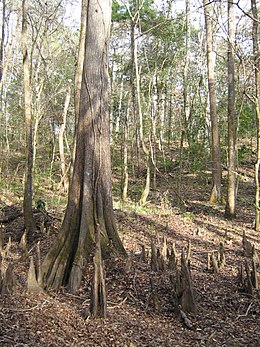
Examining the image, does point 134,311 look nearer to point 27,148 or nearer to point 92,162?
point 92,162

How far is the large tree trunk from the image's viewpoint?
5312 millimetres

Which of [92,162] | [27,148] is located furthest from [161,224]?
[92,162]

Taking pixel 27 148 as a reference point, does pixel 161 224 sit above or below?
below

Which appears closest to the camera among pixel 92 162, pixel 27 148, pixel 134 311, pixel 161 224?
pixel 134 311

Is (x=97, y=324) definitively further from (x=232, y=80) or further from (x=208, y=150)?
(x=208, y=150)

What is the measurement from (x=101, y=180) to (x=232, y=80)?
7.54 metres

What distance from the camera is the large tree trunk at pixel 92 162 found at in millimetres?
5312

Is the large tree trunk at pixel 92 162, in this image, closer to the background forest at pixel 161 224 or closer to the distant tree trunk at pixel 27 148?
the background forest at pixel 161 224

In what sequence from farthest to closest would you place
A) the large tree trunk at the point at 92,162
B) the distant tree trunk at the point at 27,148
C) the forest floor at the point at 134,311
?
the distant tree trunk at the point at 27,148 < the large tree trunk at the point at 92,162 < the forest floor at the point at 134,311

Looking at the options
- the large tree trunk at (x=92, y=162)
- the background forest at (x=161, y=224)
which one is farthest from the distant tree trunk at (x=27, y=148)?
the large tree trunk at (x=92, y=162)

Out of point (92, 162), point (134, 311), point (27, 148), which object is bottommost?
point (134, 311)

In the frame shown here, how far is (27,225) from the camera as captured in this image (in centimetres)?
771

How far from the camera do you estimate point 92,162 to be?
5.46 metres

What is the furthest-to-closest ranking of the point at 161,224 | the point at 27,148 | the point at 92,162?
the point at 161,224
the point at 27,148
the point at 92,162
